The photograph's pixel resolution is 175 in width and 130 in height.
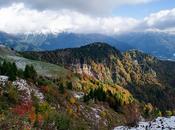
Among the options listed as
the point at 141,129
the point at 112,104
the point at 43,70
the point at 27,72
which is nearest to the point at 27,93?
the point at 27,72

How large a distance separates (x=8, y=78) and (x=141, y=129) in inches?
1342

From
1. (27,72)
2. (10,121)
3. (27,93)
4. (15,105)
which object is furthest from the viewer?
(27,72)

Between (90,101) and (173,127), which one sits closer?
(173,127)

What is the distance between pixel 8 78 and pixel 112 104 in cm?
5571

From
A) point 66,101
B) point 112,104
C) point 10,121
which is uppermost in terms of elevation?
point 10,121

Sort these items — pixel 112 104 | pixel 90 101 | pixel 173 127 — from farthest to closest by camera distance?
1. pixel 112 104
2. pixel 90 101
3. pixel 173 127

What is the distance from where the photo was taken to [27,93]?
60500 mm

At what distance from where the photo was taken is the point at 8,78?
61875 mm

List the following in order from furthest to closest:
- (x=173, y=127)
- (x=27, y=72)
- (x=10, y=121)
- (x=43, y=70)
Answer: (x=43, y=70) < (x=27, y=72) < (x=173, y=127) < (x=10, y=121)

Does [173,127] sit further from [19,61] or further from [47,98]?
[19,61]

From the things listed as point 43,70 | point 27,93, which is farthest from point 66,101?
point 43,70

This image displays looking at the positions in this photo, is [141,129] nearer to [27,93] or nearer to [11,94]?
[11,94]

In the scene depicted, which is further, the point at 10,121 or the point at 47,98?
the point at 47,98

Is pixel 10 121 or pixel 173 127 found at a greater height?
pixel 10 121
